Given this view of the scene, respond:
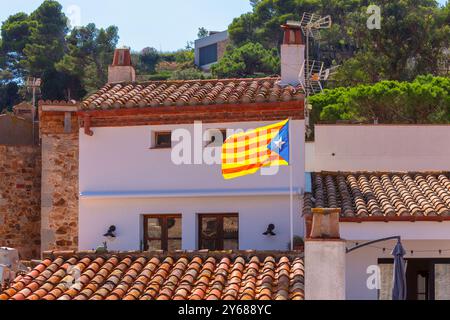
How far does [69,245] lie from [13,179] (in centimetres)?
392

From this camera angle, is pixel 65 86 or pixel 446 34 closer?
pixel 446 34

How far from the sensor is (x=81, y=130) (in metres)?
24.4

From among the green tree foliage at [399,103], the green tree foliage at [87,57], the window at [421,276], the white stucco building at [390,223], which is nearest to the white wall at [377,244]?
the white stucco building at [390,223]

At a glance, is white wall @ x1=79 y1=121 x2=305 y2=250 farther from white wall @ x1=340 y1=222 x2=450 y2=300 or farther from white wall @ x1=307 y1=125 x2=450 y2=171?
white wall @ x1=307 y1=125 x2=450 y2=171

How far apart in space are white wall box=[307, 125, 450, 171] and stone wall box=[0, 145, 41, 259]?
842cm

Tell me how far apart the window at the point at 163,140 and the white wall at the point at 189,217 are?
44.7 inches

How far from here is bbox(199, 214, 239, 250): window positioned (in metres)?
23.3

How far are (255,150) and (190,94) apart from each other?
3656 millimetres

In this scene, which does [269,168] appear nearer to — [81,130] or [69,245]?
[81,130]

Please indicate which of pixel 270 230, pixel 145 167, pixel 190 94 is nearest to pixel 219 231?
pixel 270 230

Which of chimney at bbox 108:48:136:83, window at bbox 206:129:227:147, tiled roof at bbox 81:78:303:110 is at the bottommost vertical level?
window at bbox 206:129:227:147

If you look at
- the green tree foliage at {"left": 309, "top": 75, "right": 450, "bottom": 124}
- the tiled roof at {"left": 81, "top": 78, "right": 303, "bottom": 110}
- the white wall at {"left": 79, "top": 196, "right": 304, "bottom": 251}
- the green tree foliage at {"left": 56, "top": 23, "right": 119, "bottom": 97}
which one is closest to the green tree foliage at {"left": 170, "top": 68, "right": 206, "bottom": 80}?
the green tree foliage at {"left": 56, "top": 23, "right": 119, "bottom": 97}

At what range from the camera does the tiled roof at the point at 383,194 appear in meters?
20.6

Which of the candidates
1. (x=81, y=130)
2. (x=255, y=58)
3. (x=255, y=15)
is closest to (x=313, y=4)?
(x=255, y=15)
